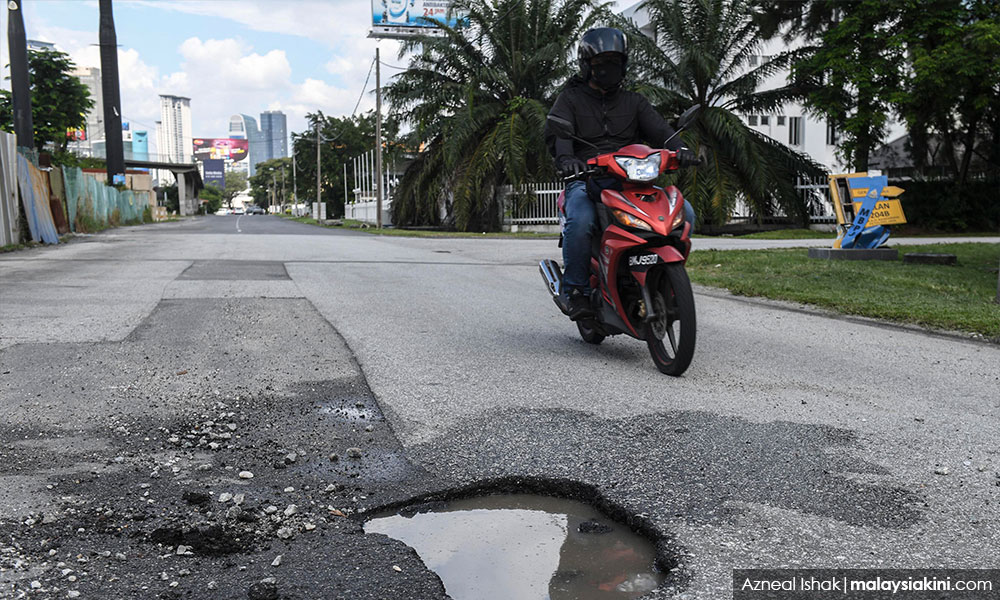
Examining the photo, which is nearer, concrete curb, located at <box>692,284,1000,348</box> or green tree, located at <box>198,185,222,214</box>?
concrete curb, located at <box>692,284,1000,348</box>

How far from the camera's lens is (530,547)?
2.57 meters

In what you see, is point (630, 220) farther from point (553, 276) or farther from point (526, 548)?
point (526, 548)

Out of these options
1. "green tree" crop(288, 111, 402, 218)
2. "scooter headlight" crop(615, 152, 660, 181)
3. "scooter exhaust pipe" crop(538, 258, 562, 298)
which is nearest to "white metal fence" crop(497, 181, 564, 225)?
"scooter exhaust pipe" crop(538, 258, 562, 298)

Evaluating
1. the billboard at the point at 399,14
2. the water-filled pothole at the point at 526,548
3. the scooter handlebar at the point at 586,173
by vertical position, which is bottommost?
the water-filled pothole at the point at 526,548

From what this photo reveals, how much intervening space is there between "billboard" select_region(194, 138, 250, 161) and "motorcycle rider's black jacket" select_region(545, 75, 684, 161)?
20183cm

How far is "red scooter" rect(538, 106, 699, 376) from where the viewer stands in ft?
15.2

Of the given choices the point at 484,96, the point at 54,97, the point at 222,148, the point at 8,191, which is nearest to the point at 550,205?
the point at 484,96

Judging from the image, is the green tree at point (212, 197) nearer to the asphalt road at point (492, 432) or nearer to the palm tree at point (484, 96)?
the palm tree at point (484, 96)

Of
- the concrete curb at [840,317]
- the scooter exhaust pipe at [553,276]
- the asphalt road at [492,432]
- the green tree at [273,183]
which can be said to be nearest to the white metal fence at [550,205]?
the concrete curb at [840,317]

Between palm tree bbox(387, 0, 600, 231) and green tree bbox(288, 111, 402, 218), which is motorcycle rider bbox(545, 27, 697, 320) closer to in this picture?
palm tree bbox(387, 0, 600, 231)

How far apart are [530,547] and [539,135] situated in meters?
24.0

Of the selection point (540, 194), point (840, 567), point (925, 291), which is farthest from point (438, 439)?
point (540, 194)

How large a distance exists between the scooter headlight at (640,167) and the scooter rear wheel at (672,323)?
0.54 meters

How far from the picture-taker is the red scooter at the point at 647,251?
4.64 m
